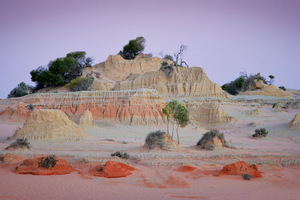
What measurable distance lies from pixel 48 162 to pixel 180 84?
42.1m

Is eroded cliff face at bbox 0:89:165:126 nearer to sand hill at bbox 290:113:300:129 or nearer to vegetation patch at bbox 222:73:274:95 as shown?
sand hill at bbox 290:113:300:129

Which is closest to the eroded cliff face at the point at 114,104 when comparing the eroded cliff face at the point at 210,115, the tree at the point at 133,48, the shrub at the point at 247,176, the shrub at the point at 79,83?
the eroded cliff face at the point at 210,115

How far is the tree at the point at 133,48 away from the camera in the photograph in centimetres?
8750

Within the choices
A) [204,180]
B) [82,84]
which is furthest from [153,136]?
[82,84]

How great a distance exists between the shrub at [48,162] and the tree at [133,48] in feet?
260

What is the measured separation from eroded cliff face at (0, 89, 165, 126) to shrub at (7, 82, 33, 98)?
28.9 metres

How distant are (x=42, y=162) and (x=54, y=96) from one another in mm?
31426

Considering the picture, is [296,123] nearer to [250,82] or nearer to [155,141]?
[155,141]

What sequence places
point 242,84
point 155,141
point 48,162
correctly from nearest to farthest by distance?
1. point 48,162
2. point 155,141
3. point 242,84

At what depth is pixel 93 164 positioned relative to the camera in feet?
37.9

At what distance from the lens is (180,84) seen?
50.8 metres

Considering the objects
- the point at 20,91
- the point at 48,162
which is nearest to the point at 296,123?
the point at 48,162

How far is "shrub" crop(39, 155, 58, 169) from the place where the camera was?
10.2 metres

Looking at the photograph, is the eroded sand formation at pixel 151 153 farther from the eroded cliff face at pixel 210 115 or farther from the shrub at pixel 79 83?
the shrub at pixel 79 83
